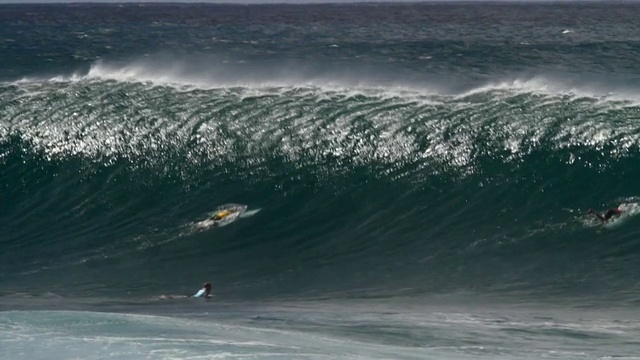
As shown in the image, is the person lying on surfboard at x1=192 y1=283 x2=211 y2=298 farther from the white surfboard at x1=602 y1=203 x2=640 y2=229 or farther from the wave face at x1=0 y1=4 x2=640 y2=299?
the white surfboard at x1=602 y1=203 x2=640 y2=229

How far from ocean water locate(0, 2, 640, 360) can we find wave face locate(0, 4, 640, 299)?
57mm

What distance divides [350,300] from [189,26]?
72.6m

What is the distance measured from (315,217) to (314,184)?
151 cm

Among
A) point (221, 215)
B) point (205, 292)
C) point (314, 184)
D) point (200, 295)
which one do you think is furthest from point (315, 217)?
point (200, 295)

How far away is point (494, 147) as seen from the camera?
27.5 meters

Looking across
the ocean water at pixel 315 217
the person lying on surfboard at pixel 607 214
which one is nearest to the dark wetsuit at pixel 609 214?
the person lying on surfboard at pixel 607 214

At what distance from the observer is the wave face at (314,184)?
22.6 metres

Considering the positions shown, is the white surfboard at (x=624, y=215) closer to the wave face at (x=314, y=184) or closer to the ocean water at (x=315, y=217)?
the ocean water at (x=315, y=217)

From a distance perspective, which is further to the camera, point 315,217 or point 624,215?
Answer: point 315,217

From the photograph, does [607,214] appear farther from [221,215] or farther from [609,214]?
[221,215]

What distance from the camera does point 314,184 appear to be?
1059 inches

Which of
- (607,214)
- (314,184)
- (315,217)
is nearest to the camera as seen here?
(607,214)

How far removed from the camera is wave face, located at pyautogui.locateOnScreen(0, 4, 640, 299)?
2261 centimetres

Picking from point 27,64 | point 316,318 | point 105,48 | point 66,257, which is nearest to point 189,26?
point 105,48
